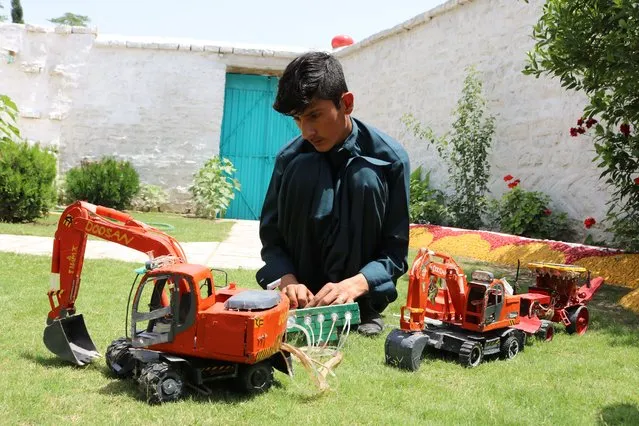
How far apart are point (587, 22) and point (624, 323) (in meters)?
2.53

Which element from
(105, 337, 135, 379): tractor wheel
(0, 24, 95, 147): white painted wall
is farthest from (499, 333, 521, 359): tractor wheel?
(0, 24, 95, 147): white painted wall

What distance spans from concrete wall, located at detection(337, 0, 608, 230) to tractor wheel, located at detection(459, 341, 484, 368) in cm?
506

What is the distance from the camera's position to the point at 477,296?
3.85 m

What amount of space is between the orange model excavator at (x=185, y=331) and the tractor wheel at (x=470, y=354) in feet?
3.48

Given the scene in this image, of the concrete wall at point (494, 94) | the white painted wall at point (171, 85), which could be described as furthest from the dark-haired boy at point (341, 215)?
the white painted wall at point (171, 85)

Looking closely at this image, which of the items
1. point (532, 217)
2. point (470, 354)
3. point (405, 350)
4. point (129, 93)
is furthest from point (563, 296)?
point (129, 93)

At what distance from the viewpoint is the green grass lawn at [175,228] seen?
9.14 meters

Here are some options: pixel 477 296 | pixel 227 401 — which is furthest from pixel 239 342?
pixel 477 296

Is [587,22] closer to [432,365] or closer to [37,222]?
[432,365]

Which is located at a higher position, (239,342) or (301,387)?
(239,342)

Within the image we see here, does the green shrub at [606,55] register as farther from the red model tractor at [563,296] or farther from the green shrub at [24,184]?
the green shrub at [24,184]

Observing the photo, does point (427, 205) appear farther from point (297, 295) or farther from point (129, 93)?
point (297, 295)

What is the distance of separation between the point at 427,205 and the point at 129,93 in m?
7.32

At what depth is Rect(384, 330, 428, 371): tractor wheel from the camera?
3.47 m
